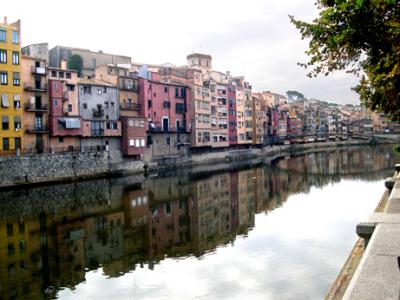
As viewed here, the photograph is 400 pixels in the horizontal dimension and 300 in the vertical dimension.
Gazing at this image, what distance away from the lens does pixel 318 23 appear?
14.1m

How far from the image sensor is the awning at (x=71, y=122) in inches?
2063

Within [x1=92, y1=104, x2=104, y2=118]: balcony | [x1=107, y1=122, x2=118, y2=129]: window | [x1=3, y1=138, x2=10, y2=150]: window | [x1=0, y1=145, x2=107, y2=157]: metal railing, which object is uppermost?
[x1=92, y1=104, x2=104, y2=118]: balcony

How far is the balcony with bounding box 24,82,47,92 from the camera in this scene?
49562mm

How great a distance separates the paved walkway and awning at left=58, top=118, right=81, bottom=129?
1813 inches

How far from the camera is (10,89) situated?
1873 inches

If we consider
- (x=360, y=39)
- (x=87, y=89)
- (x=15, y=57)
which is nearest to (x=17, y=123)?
(x=15, y=57)

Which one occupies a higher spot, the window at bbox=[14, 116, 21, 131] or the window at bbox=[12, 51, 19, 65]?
the window at bbox=[12, 51, 19, 65]

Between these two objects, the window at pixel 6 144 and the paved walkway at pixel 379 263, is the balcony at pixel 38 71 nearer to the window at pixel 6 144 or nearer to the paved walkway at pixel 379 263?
the window at pixel 6 144

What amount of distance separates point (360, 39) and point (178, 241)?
13648 mm

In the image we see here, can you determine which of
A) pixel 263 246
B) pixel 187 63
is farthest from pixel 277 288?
pixel 187 63

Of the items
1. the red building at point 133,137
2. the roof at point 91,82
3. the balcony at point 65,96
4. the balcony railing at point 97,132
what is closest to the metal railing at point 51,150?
the balcony railing at point 97,132

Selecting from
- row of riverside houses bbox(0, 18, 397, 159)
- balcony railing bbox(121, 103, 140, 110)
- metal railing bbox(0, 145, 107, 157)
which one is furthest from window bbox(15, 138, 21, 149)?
balcony railing bbox(121, 103, 140, 110)

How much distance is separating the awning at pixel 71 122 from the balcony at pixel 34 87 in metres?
4.34

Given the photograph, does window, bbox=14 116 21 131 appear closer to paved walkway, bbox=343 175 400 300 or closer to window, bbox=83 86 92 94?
window, bbox=83 86 92 94
